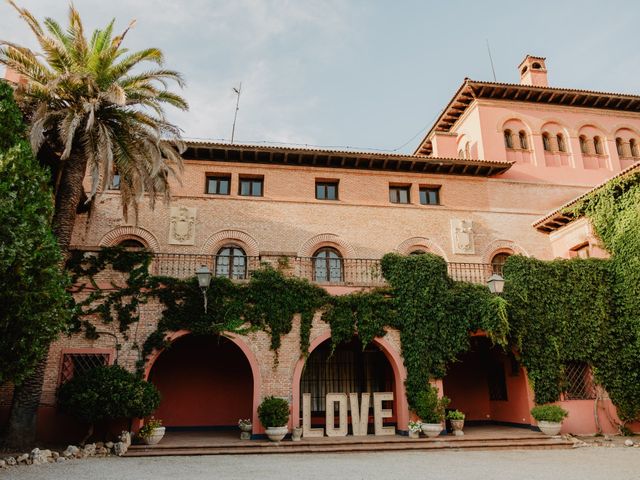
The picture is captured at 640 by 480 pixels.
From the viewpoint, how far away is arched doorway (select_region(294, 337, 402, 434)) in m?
15.8

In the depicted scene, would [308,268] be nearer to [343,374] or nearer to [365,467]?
[343,374]

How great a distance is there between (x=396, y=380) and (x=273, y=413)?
3.82 metres

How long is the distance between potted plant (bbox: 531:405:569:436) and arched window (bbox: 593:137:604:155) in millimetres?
12980

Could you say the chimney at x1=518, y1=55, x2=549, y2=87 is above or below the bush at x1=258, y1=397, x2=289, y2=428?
above

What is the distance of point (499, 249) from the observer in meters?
18.8

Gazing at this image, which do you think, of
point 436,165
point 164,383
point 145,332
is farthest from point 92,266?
point 436,165

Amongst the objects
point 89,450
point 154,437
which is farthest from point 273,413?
point 89,450

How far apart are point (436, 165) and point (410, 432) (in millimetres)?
10550

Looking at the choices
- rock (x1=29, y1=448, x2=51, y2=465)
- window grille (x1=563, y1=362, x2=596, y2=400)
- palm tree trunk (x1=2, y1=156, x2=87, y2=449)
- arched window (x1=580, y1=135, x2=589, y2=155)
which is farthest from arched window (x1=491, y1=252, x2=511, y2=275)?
rock (x1=29, y1=448, x2=51, y2=465)

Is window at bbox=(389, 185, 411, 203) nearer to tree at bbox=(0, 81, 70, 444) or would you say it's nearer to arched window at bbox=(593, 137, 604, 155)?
arched window at bbox=(593, 137, 604, 155)

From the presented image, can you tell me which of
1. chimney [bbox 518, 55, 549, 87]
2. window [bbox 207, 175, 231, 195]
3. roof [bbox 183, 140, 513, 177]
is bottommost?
window [bbox 207, 175, 231, 195]

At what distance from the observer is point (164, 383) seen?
15.5 meters

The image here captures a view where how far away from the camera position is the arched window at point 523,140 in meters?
20.9

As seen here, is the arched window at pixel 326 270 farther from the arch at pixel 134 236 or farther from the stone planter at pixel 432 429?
the stone planter at pixel 432 429
